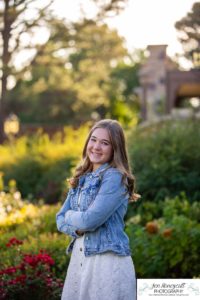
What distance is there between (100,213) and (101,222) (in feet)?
0.21

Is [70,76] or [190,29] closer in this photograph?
[190,29]

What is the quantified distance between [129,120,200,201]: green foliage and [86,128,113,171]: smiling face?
545 cm

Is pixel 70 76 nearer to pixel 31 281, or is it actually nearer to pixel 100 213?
pixel 31 281

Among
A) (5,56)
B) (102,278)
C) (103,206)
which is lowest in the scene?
(102,278)

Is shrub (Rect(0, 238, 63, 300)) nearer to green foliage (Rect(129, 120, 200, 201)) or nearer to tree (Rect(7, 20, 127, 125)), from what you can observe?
green foliage (Rect(129, 120, 200, 201))

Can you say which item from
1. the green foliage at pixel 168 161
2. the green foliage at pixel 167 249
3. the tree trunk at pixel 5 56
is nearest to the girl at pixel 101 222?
the green foliage at pixel 167 249

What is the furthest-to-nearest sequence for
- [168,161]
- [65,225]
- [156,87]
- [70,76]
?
[156,87] < [70,76] < [168,161] < [65,225]

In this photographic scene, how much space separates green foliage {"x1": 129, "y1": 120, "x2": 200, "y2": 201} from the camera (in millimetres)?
9625

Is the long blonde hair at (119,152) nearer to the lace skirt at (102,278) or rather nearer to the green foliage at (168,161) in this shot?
the lace skirt at (102,278)

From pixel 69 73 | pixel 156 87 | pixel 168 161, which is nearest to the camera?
pixel 168 161

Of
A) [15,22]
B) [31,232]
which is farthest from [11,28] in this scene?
[31,232]

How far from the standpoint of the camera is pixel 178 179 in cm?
962

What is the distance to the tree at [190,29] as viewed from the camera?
9.93 meters

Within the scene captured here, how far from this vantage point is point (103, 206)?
3.75m
